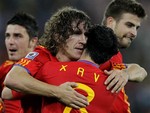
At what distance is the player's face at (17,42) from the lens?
586cm

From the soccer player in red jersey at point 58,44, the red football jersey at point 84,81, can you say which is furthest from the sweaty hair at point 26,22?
the red football jersey at point 84,81

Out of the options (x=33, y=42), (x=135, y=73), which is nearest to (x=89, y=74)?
(x=135, y=73)

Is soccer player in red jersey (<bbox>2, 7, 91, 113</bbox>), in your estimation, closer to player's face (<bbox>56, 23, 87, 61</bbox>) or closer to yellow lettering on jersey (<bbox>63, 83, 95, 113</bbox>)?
player's face (<bbox>56, 23, 87, 61</bbox>)

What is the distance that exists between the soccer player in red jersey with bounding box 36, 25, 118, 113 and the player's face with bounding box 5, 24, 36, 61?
2.14m

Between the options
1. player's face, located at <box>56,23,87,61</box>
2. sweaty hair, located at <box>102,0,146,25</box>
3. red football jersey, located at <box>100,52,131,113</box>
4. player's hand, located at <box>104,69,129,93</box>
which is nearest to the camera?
player's hand, located at <box>104,69,129,93</box>

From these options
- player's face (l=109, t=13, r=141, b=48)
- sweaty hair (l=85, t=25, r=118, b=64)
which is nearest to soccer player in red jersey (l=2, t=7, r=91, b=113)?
sweaty hair (l=85, t=25, r=118, b=64)

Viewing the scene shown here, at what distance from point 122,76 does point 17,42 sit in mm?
2286

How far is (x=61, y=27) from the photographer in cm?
419

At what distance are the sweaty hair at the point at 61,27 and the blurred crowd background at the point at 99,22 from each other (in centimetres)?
491

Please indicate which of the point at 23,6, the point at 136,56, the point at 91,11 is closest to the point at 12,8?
the point at 23,6

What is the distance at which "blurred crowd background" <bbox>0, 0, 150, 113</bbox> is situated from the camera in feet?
29.5

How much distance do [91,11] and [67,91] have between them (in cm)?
642

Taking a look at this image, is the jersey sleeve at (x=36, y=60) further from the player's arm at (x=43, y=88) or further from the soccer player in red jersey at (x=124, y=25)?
the soccer player in red jersey at (x=124, y=25)

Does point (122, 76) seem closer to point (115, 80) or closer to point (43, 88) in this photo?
point (115, 80)
